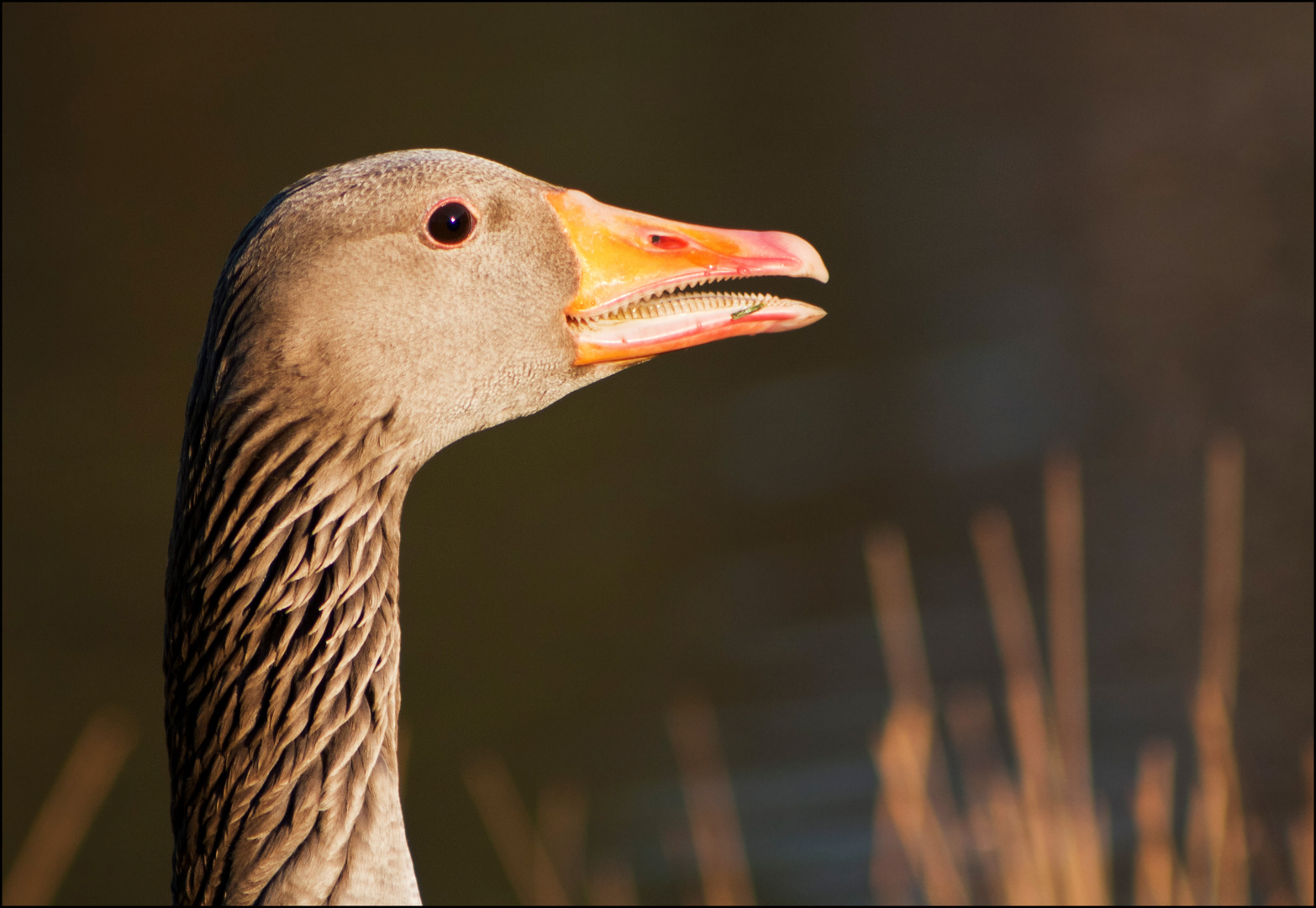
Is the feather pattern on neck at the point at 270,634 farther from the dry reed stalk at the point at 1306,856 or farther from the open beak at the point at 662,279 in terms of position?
the dry reed stalk at the point at 1306,856

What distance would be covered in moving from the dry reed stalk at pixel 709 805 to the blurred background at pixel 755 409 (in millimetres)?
169

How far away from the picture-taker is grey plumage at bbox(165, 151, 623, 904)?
3064mm

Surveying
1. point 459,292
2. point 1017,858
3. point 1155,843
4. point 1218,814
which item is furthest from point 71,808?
point 1218,814

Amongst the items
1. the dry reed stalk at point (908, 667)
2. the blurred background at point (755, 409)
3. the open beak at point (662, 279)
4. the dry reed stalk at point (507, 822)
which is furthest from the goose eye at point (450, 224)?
the blurred background at point (755, 409)

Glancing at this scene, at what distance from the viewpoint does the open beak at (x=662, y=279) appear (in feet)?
11.7

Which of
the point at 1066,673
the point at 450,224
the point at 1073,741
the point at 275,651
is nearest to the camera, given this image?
the point at 275,651

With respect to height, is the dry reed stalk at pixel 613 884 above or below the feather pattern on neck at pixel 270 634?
below

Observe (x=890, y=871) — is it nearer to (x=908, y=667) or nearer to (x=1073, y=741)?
(x=908, y=667)

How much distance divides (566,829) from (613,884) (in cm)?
67

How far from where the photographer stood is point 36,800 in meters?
8.95

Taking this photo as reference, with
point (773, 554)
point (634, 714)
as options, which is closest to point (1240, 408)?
point (773, 554)

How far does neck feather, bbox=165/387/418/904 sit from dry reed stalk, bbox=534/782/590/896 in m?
3.74

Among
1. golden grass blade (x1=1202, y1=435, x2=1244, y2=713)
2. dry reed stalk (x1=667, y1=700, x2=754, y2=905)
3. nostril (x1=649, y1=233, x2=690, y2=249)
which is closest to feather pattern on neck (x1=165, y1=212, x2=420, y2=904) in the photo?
nostril (x1=649, y1=233, x2=690, y2=249)

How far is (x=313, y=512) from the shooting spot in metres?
3.19
